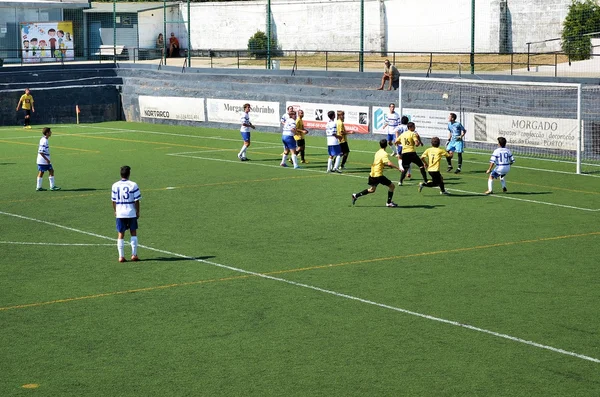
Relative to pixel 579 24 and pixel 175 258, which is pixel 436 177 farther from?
pixel 579 24

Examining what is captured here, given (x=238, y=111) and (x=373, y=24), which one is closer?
(x=238, y=111)

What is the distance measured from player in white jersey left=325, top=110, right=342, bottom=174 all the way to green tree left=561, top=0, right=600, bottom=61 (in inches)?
794

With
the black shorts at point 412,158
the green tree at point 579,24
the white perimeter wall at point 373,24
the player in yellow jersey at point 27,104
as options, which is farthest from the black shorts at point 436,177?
the white perimeter wall at point 373,24

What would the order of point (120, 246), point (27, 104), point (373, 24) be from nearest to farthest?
point (120, 246)
point (27, 104)
point (373, 24)


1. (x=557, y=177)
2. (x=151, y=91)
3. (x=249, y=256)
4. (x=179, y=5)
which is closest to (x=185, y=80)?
(x=151, y=91)

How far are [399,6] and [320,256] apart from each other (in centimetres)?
4019

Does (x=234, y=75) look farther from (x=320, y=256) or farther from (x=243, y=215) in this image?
(x=320, y=256)

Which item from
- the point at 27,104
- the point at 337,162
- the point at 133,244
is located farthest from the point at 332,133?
the point at 27,104

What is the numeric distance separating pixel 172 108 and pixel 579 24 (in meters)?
20.3

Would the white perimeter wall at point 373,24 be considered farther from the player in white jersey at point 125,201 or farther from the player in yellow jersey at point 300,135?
the player in white jersey at point 125,201

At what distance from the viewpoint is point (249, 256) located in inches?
722

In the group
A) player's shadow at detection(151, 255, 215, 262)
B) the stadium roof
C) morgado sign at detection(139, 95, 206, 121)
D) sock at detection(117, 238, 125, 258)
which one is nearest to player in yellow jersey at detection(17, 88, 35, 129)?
morgado sign at detection(139, 95, 206, 121)

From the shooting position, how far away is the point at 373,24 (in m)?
57.3

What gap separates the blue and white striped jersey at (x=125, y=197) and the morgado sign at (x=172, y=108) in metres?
29.9
